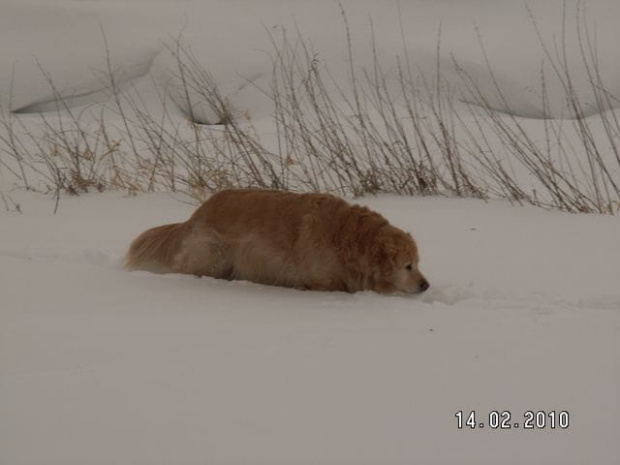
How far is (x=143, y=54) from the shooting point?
10.7 metres

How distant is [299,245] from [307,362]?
127cm

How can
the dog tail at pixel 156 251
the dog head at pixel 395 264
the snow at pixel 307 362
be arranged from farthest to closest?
the dog tail at pixel 156 251, the dog head at pixel 395 264, the snow at pixel 307 362

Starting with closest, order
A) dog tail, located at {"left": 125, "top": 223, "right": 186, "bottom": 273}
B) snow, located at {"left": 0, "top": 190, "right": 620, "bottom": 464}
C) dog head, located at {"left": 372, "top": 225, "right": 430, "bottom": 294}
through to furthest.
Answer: snow, located at {"left": 0, "top": 190, "right": 620, "bottom": 464} → dog head, located at {"left": 372, "top": 225, "right": 430, "bottom": 294} → dog tail, located at {"left": 125, "top": 223, "right": 186, "bottom": 273}

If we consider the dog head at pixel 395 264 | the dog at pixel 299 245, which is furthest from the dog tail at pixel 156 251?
the dog head at pixel 395 264

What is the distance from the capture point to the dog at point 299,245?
13.4ft

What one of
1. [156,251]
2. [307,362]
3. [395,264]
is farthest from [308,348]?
[156,251]

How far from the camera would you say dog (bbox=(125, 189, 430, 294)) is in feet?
13.4

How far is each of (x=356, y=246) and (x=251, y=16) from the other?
27.3ft
